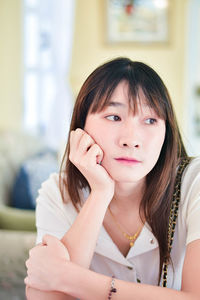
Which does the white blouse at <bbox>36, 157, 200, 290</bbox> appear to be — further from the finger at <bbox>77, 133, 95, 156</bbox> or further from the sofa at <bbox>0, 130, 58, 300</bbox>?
the sofa at <bbox>0, 130, 58, 300</bbox>

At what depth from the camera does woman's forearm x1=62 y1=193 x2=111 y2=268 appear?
4.03ft

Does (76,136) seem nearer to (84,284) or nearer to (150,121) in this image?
(150,121)

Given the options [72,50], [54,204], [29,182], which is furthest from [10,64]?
[54,204]

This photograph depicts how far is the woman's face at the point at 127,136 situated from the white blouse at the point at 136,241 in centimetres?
19

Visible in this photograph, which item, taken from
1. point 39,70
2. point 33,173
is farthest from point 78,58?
point 33,173

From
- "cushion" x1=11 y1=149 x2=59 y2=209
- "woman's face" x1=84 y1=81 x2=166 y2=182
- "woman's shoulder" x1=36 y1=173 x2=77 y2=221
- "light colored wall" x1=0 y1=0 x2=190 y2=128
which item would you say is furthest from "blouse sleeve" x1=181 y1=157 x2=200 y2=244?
"light colored wall" x1=0 y1=0 x2=190 y2=128

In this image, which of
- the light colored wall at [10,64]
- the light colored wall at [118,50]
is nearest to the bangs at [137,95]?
the light colored wall at [10,64]

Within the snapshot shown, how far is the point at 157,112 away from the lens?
1232 mm

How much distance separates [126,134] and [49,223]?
44cm

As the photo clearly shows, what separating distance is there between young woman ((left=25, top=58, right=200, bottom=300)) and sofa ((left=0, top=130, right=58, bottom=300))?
439 millimetres

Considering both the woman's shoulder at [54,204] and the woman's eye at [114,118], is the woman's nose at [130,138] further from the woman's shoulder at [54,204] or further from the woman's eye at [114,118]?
the woman's shoulder at [54,204]

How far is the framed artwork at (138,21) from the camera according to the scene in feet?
16.4

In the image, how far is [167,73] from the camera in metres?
5.08

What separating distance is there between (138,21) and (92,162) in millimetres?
4243
